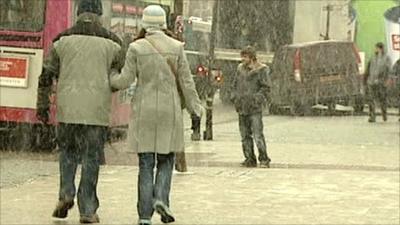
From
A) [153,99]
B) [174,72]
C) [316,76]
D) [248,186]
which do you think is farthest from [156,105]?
[316,76]

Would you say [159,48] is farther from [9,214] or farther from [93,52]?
[9,214]

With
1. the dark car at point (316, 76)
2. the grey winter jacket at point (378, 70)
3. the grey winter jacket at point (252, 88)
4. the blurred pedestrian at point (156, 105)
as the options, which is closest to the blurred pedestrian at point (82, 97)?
the blurred pedestrian at point (156, 105)

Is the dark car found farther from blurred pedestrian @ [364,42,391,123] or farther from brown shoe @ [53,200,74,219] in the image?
brown shoe @ [53,200,74,219]

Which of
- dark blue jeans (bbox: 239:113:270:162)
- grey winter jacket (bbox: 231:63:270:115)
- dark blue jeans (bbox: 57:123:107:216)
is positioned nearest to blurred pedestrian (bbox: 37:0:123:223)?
dark blue jeans (bbox: 57:123:107:216)

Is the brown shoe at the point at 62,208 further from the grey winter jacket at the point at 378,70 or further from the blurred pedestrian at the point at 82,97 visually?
the grey winter jacket at the point at 378,70

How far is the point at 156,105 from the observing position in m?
8.60

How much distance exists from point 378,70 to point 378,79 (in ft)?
0.73

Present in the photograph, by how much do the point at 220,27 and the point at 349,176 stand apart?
20.3m

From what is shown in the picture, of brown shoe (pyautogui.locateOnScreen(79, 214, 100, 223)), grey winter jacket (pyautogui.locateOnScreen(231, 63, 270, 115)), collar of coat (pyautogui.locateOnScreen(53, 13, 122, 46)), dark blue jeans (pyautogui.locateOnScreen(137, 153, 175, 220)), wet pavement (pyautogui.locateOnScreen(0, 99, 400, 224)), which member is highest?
collar of coat (pyautogui.locateOnScreen(53, 13, 122, 46))

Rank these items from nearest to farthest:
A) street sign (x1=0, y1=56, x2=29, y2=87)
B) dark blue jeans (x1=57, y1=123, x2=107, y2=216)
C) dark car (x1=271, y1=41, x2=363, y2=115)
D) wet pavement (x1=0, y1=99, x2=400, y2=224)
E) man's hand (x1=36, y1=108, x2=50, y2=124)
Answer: dark blue jeans (x1=57, y1=123, x2=107, y2=216)
man's hand (x1=36, y1=108, x2=50, y2=124)
wet pavement (x1=0, y1=99, x2=400, y2=224)
street sign (x1=0, y1=56, x2=29, y2=87)
dark car (x1=271, y1=41, x2=363, y2=115)

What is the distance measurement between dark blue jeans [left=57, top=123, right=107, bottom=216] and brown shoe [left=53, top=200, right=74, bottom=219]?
4 centimetres

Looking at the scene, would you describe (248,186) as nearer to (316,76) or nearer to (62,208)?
(62,208)

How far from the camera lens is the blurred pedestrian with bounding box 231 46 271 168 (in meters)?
14.2

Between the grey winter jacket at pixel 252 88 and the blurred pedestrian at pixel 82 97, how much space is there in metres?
5.34
